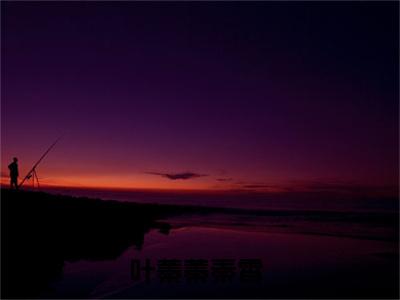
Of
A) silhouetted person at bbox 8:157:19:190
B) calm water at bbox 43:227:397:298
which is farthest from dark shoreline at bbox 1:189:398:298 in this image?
silhouetted person at bbox 8:157:19:190

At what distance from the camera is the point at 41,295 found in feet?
24.4

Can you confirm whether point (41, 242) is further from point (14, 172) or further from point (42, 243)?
point (14, 172)

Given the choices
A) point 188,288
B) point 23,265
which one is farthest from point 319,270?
point 23,265

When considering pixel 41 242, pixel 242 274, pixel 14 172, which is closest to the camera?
pixel 242 274

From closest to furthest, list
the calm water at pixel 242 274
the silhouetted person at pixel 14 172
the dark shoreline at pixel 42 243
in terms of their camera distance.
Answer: the dark shoreline at pixel 42 243 < the calm water at pixel 242 274 < the silhouetted person at pixel 14 172

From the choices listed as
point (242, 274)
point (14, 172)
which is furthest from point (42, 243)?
point (14, 172)

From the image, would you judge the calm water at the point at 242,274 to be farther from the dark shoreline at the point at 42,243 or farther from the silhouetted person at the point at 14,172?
the silhouetted person at the point at 14,172

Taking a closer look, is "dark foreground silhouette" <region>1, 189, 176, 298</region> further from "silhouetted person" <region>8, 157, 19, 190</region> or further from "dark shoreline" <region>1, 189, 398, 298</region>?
"silhouetted person" <region>8, 157, 19, 190</region>

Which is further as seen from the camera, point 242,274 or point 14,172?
point 14,172

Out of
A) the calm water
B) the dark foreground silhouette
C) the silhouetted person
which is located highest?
the silhouetted person

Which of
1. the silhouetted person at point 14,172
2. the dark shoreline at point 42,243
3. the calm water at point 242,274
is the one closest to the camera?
the dark shoreline at point 42,243

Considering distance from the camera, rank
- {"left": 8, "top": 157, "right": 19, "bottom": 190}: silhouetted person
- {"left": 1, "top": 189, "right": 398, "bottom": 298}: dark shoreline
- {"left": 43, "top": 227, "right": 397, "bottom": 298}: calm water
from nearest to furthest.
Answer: {"left": 1, "top": 189, "right": 398, "bottom": 298}: dark shoreline
{"left": 43, "top": 227, "right": 397, "bottom": 298}: calm water
{"left": 8, "top": 157, "right": 19, "bottom": 190}: silhouetted person

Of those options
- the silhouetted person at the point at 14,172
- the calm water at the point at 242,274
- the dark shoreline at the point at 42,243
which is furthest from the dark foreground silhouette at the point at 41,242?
the silhouetted person at the point at 14,172

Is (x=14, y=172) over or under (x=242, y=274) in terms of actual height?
over
